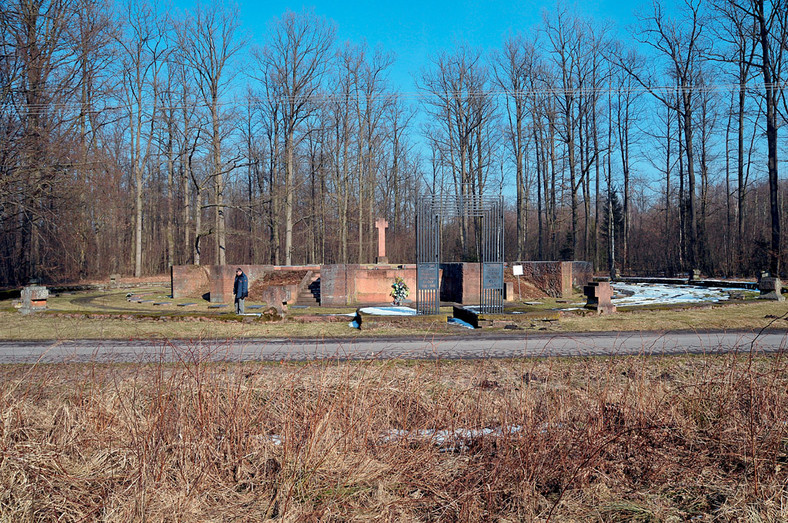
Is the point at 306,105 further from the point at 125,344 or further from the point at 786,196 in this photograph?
the point at 786,196

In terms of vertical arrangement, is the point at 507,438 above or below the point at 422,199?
below

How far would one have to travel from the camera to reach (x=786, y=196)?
53344 mm

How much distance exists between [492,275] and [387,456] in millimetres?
11220

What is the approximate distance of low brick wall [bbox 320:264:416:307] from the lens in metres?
20.0

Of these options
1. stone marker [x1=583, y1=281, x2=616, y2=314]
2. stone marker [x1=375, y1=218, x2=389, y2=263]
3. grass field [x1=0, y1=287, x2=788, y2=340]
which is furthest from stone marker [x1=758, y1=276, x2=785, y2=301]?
stone marker [x1=375, y1=218, x2=389, y2=263]

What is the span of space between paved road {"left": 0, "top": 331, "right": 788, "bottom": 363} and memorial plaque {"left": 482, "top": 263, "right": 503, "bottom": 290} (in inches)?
127

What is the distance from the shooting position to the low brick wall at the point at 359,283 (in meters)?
20.0

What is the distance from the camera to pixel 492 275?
14.6 m

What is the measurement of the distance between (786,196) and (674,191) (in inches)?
783

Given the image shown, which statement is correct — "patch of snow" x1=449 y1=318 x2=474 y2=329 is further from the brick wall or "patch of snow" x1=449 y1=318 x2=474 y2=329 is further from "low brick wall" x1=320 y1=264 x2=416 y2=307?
the brick wall

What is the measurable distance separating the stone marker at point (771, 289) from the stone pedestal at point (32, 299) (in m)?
24.3

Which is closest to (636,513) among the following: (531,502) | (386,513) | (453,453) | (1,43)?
(531,502)

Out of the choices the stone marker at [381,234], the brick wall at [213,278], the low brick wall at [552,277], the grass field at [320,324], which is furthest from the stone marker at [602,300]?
the brick wall at [213,278]

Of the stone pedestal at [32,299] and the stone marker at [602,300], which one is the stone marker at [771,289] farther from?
the stone pedestal at [32,299]
